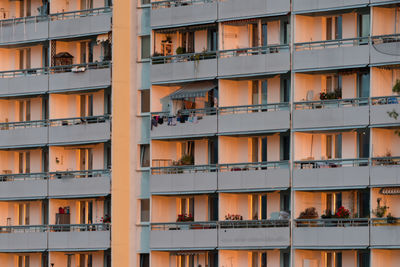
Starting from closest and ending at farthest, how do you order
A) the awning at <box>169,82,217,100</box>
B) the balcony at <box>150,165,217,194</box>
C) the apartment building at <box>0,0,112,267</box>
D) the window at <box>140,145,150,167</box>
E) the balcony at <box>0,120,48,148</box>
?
the balcony at <box>150,165,217,194</box>, the awning at <box>169,82,217,100</box>, the window at <box>140,145,150,167</box>, the apartment building at <box>0,0,112,267</box>, the balcony at <box>0,120,48,148</box>

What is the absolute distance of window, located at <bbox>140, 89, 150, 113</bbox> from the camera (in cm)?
8238

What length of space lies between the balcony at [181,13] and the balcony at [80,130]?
6683mm

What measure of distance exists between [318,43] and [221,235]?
11.9 m

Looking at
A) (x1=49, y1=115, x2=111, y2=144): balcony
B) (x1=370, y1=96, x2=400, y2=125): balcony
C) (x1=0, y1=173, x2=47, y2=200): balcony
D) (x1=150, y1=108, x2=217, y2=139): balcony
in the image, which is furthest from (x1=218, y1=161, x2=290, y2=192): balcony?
(x1=0, y1=173, x2=47, y2=200): balcony

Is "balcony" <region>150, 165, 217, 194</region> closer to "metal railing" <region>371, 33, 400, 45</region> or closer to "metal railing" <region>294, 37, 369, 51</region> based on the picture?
"metal railing" <region>294, 37, 369, 51</region>

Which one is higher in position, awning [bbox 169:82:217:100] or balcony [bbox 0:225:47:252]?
awning [bbox 169:82:217:100]

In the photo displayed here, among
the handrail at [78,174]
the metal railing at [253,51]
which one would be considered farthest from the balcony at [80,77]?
the metal railing at [253,51]

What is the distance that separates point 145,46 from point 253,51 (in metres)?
7.32

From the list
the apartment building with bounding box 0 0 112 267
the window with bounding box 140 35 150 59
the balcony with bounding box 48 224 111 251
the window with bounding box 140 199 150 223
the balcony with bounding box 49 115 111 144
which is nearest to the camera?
the balcony with bounding box 48 224 111 251

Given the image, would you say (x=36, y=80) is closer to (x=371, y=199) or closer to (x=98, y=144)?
(x=98, y=144)

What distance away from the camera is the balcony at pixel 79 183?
82.1 meters

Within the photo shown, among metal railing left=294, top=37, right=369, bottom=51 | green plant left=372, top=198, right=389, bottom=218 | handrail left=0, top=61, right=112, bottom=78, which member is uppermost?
metal railing left=294, top=37, right=369, bottom=51

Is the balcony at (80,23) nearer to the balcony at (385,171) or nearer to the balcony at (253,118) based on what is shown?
the balcony at (253,118)

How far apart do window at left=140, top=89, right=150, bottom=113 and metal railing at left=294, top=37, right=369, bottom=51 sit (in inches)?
406
